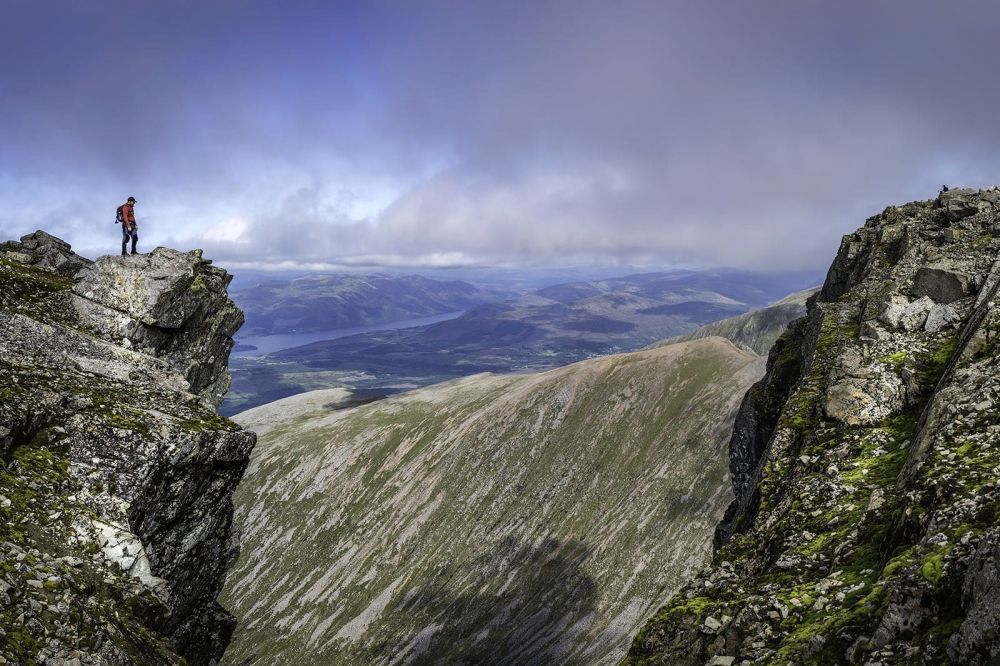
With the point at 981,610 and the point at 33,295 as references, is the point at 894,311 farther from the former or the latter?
the point at 33,295

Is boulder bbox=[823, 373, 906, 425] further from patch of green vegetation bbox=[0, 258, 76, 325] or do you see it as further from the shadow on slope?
the shadow on slope

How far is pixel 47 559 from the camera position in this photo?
16.8 metres

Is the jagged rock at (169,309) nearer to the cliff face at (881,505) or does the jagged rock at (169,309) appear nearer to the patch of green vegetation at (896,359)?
the cliff face at (881,505)

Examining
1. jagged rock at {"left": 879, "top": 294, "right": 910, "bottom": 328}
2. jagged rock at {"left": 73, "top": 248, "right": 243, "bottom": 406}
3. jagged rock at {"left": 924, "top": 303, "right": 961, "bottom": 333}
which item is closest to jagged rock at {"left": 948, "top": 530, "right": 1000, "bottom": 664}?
jagged rock at {"left": 924, "top": 303, "right": 961, "bottom": 333}

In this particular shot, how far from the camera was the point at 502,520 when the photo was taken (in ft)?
475

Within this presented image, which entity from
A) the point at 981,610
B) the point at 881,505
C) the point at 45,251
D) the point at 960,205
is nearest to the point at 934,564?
the point at 981,610

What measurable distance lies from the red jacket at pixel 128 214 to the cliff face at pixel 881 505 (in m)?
41.9

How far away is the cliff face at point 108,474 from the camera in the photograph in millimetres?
16016

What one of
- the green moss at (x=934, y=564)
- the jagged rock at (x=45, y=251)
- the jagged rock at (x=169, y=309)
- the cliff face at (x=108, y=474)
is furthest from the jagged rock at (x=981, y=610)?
the jagged rock at (x=45, y=251)

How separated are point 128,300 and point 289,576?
148503 millimetres

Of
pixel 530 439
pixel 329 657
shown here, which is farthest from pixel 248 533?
pixel 530 439

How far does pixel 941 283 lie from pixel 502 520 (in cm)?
13462

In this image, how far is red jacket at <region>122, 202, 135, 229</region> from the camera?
124 ft

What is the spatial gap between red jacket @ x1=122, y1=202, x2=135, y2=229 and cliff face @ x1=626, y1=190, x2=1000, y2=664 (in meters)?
41.9
